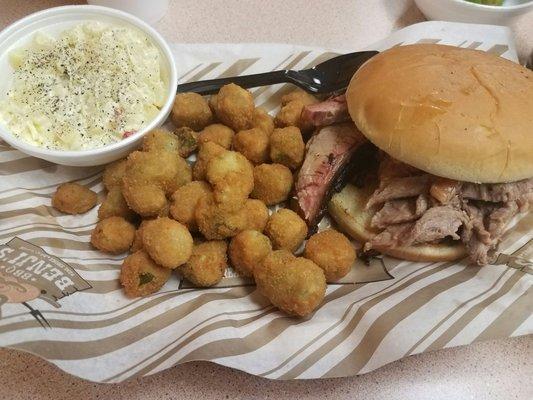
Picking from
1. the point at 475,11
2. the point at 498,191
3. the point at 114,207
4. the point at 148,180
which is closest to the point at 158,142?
the point at 148,180

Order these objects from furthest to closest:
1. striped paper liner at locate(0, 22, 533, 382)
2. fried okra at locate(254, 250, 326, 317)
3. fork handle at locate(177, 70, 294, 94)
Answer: fork handle at locate(177, 70, 294, 94), fried okra at locate(254, 250, 326, 317), striped paper liner at locate(0, 22, 533, 382)

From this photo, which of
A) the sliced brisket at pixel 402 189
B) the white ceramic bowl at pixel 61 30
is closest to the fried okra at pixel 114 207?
the white ceramic bowl at pixel 61 30

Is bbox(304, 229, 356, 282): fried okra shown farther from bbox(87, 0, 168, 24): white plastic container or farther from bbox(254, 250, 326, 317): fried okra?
bbox(87, 0, 168, 24): white plastic container

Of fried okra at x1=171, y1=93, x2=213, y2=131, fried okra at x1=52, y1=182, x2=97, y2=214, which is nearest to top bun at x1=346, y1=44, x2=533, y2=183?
fried okra at x1=171, y1=93, x2=213, y2=131

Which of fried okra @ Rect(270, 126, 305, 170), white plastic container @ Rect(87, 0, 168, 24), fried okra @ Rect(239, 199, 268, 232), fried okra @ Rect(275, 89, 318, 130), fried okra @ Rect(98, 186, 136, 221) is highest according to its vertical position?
white plastic container @ Rect(87, 0, 168, 24)

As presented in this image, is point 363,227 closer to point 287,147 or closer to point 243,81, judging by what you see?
point 287,147

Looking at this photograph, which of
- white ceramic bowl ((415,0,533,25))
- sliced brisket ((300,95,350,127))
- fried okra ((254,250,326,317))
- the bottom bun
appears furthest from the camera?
white ceramic bowl ((415,0,533,25))
